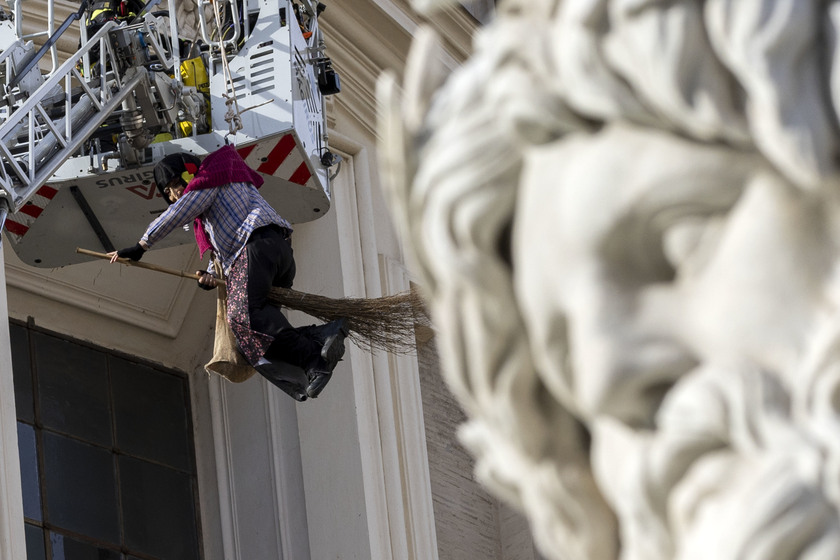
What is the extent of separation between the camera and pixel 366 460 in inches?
388

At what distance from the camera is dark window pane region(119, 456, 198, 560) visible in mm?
9547

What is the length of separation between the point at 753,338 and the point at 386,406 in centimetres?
842

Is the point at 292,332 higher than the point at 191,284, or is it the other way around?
the point at 292,332

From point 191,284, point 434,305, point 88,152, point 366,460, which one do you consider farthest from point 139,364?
point 434,305

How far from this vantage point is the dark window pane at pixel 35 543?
8.95 metres

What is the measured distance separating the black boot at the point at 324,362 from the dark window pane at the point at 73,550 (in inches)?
72.2

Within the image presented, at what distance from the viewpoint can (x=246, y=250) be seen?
7.59 m

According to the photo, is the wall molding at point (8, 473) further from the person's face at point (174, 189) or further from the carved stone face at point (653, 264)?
the carved stone face at point (653, 264)

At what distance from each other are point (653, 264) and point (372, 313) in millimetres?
6793

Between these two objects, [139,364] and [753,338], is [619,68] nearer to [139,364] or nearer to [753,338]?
[753,338]

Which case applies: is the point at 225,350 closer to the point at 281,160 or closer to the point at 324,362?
the point at 324,362

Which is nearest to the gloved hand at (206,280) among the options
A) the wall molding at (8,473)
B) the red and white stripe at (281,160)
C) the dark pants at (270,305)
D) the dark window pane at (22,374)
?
the dark pants at (270,305)

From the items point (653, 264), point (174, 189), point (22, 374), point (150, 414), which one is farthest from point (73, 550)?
point (653, 264)

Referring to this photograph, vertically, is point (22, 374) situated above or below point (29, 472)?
above
